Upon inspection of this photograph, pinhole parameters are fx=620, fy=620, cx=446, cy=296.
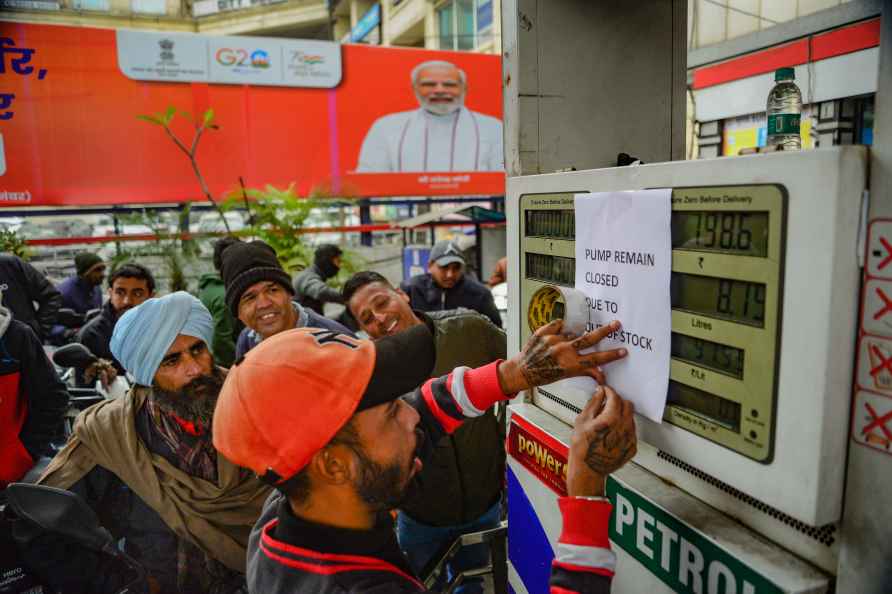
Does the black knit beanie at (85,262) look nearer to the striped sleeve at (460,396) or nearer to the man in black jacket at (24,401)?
the man in black jacket at (24,401)

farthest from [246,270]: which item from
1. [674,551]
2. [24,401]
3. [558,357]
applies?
[674,551]

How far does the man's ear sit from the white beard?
1116cm

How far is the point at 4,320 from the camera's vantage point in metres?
2.86

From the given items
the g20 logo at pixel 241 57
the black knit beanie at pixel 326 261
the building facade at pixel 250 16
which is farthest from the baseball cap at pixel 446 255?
the building facade at pixel 250 16

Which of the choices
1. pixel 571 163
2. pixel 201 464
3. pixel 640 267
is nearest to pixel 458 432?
pixel 201 464

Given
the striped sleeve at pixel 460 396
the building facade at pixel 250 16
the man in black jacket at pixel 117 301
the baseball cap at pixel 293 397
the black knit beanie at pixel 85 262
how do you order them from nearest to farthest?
the baseball cap at pixel 293 397 < the striped sleeve at pixel 460 396 < the man in black jacket at pixel 117 301 < the black knit beanie at pixel 85 262 < the building facade at pixel 250 16

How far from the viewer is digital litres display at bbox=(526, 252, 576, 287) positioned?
4.23 ft

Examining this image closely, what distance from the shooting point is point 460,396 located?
1487mm

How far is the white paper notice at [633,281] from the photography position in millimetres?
1029

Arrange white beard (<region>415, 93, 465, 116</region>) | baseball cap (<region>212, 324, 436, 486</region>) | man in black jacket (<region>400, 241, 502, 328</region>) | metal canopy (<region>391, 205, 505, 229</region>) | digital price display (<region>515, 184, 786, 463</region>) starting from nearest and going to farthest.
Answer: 1. digital price display (<region>515, 184, 786, 463</region>)
2. baseball cap (<region>212, 324, 436, 486</region>)
3. man in black jacket (<region>400, 241, 502, 328</region>)
4. metal canopy (<region>391, 205, 505, 229</region>)
5. white beard (<region>415, 93, 465, 116</region>)

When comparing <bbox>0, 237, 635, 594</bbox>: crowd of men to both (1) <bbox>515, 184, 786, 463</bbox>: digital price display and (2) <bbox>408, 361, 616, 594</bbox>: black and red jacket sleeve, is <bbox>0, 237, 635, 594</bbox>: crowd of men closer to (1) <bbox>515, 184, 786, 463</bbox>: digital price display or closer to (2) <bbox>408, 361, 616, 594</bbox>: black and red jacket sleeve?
(2) <bbox>408, 361, 616, 594</bbox>: black and red jacket sleeve

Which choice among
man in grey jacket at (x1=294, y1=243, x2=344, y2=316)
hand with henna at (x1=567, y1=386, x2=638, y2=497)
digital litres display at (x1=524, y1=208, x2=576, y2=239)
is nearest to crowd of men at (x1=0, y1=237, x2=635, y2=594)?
hand with henna at (x1=567, y1=386, x2=638, y2=497)

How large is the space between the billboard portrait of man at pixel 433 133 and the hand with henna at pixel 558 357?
411 inches

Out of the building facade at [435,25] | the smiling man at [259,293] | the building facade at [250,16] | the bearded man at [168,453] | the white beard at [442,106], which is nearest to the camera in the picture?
the bearded man at [168,453]
